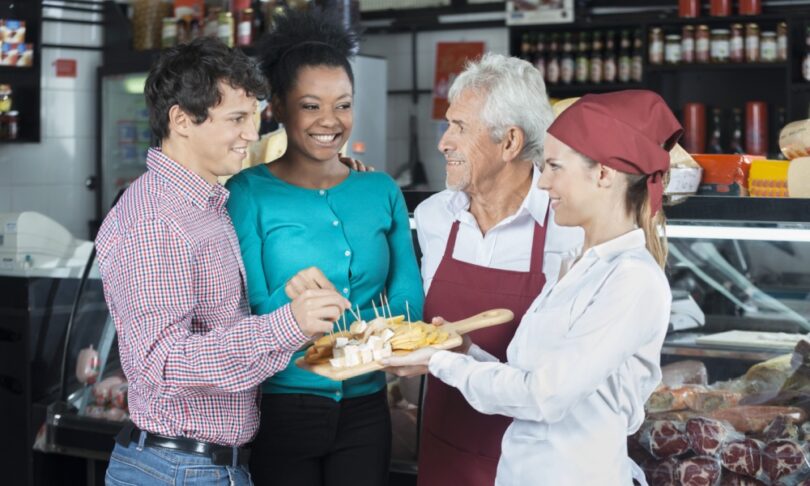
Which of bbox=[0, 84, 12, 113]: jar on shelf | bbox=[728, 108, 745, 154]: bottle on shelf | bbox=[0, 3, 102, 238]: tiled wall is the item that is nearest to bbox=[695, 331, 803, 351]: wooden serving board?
bbox=[728, 108, 745, 154]: bottle on shelf

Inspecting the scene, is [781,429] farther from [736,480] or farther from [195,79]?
[195,79]

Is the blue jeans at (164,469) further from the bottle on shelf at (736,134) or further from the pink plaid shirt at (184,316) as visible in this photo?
the bottle on shelf at (736,134)

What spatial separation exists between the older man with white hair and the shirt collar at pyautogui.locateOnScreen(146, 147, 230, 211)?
1.95ft

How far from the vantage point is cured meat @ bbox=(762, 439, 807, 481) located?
2518mm

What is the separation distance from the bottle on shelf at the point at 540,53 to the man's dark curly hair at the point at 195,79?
4.98 metres

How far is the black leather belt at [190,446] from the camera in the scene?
1.88 m

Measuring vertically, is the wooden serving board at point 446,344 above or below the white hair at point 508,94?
below

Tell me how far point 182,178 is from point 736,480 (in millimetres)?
1558

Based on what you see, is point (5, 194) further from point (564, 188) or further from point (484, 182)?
point (564, 188)

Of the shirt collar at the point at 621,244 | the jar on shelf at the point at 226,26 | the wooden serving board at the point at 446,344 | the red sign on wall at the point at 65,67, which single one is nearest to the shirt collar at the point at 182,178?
the wooden serving board at the point at 446,344

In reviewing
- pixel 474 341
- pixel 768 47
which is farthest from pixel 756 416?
pixel 768 47

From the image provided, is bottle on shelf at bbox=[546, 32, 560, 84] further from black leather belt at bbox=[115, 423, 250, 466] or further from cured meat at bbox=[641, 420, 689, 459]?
black leather belt at bbox=[115, 423, 250, 466]

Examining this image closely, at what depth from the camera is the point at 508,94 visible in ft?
7.36

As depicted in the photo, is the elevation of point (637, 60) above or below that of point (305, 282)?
above
